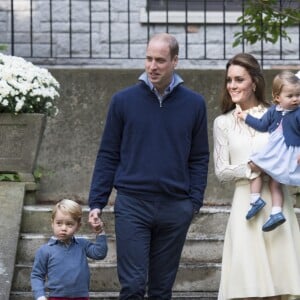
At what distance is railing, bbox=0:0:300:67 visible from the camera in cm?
1183

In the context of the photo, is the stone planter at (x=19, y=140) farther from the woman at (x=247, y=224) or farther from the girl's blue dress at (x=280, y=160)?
the girl's blue dress at (x=280, y=160)

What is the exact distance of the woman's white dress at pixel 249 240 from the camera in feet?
21.7

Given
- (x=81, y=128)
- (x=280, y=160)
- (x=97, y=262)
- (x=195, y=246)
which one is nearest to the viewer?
(x=280, y=160)

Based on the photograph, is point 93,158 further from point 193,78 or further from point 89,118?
point 193,78

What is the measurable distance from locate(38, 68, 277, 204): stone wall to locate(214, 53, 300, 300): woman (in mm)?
2925

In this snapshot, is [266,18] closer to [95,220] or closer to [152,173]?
[152,173]

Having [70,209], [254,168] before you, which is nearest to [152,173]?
[70,209]

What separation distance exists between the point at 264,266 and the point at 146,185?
89cm

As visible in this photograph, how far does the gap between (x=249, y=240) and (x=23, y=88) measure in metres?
2.78

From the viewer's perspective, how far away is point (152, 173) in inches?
253

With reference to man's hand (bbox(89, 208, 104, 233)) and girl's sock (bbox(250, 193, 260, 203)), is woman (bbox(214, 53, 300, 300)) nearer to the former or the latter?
girl's sock (bbox(250, 193, 260, 203))

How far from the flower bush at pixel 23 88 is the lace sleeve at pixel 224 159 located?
2.35 meters

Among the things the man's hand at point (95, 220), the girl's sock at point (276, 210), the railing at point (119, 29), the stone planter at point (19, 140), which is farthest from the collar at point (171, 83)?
the railing at point (119, 29)

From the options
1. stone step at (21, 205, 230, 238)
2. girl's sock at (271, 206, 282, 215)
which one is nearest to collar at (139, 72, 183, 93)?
girl's sock at (271, 206, 282, 215)
